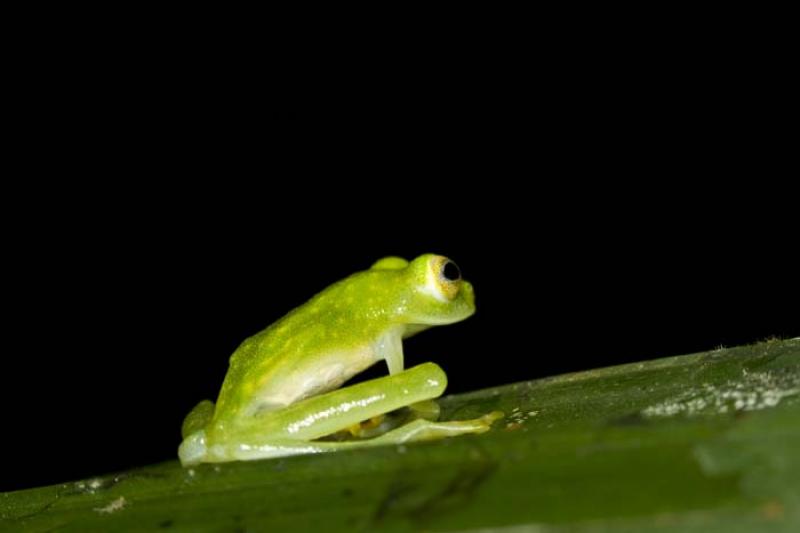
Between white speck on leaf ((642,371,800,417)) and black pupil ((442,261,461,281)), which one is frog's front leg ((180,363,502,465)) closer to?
black pupil ((442,261,461,281))

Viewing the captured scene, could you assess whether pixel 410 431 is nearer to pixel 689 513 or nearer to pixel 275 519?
pixel 275 519

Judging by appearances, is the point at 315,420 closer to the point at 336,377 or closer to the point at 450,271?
the point at 336,377

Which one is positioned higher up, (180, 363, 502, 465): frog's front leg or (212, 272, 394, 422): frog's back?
(212, 272, 394, 422): frog's back

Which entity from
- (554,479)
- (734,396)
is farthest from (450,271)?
(554,479)

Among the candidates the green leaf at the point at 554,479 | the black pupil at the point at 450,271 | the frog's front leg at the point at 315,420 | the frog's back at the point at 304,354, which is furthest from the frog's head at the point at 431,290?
the green leaf at the point at 554,479

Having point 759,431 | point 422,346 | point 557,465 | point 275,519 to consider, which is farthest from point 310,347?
point 422,346

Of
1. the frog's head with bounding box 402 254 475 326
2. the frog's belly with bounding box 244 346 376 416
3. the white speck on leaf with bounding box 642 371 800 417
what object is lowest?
the white speck on leaf with bounding box 642 371 800 417

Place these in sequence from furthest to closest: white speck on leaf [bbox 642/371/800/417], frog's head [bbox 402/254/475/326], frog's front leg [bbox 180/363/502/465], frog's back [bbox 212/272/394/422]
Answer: frog's head [bbox 402/254/475/326], frog's back [bbox 212/272/394/422], frog's front leg [bbox 180/363/502/465], white speck on leaf [bbox 642/371/800/417]

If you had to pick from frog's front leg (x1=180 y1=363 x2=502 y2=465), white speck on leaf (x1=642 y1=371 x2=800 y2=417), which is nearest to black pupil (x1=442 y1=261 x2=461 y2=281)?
frog's front leg (x1=180 y1=363 x2=502 y2=465)
